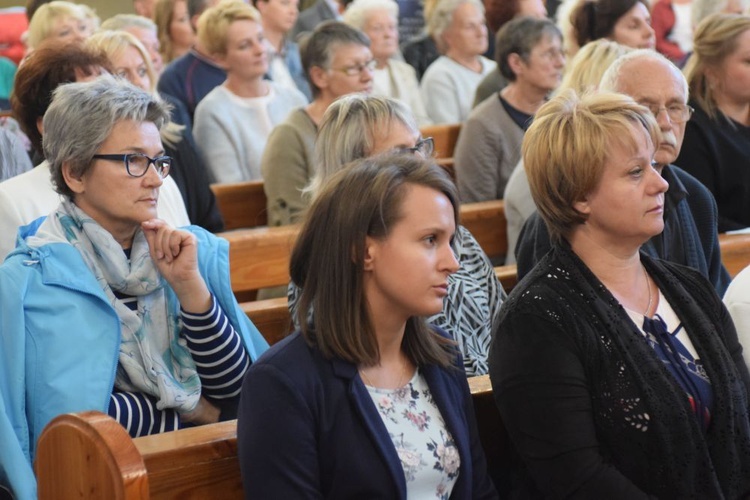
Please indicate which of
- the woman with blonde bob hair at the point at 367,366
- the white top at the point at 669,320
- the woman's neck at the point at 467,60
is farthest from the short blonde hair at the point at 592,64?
the woman's neck at the point at 467,60

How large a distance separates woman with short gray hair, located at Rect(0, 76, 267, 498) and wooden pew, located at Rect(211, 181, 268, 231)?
1.83 meters

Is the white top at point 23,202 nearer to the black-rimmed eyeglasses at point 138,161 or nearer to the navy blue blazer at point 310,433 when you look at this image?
the black-rimmed eyeglasses at point 138,161

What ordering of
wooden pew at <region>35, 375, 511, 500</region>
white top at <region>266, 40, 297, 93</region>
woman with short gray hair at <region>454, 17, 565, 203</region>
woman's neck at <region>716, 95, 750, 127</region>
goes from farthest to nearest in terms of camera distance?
→ white top at <region>266, 40, 297, 93</region>, woman with short gray hair at <region>454, 17, 565, 203</region>, woman's neck at <region>716, 95, 750, 127</region>, wooden pew at <region>35, 375, 511, 500</region>

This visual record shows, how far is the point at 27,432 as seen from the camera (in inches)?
83.7

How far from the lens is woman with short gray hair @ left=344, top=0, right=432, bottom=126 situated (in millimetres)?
6387

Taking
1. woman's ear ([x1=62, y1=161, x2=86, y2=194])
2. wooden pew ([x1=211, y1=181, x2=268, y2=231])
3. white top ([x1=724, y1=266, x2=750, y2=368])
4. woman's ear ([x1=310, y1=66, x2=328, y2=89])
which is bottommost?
wooden pew ([x1=211, y1=181, x2=268, y2=231])

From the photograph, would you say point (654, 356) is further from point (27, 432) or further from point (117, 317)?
point (27, 432)

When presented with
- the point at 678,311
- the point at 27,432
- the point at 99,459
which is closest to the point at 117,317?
the point at 27,432

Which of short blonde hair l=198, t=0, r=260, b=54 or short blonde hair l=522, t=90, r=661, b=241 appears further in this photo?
short blonde hair l=198, t=0, r=260, b=54

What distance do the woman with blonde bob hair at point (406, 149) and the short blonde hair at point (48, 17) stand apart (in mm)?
2902

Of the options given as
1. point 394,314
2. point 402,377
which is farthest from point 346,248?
point 402,377

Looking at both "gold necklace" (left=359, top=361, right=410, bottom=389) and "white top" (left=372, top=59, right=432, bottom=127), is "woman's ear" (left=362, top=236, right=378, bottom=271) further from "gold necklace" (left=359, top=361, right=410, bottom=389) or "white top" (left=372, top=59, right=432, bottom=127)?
"white top" (left=372, top=59, right=432, bottom=127)

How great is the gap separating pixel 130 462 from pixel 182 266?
0.65 m

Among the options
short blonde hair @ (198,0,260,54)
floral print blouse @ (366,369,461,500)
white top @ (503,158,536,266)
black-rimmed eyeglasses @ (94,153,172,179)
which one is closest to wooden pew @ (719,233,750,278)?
white top @ (503,158,536,266)
